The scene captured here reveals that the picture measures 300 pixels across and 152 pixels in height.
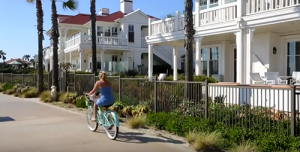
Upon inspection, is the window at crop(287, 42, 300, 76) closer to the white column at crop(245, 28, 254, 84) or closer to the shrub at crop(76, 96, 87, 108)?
the white column at crop(245, 28, 254, 84)

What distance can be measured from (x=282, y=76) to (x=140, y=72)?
1692cm

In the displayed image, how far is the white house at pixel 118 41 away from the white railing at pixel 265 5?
16735mm

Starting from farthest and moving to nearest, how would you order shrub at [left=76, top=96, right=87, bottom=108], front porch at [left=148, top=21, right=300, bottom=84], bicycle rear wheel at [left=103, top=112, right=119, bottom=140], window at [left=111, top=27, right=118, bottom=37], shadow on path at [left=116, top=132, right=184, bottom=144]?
window at [left=111, top=27, right=118, bottom=37] → front porch at [left=148, top=21, right=300, bottom=84] → shrub at [left=76, top=96, right=87, bottom=108] → bicycle rear wheel at [left=103, top=112, right=119, bottom=140] → shadow on path at [left=116, top=132, right=184, bottom=144]

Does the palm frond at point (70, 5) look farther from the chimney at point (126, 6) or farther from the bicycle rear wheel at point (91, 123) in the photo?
the chimney at point (126, 6)

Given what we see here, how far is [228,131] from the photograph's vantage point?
22.7 ft

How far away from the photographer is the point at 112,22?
31062 mm

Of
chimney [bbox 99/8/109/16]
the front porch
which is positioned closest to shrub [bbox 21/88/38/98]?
the front porch

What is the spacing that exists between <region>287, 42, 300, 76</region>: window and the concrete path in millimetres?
9625

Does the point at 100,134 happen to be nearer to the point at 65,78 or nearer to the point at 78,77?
the point at 78,77

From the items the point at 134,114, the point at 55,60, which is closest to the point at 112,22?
the point at 55,60

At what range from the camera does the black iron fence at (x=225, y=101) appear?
670 cm

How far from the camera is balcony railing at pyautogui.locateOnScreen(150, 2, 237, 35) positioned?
14.4 m

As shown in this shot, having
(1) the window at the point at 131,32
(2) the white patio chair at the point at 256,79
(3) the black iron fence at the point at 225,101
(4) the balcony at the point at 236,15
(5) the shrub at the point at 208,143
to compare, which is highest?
(1) the window at the point at 131,32

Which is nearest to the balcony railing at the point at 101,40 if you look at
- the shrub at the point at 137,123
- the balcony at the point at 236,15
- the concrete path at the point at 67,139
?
the balcony at the point at 236,15
